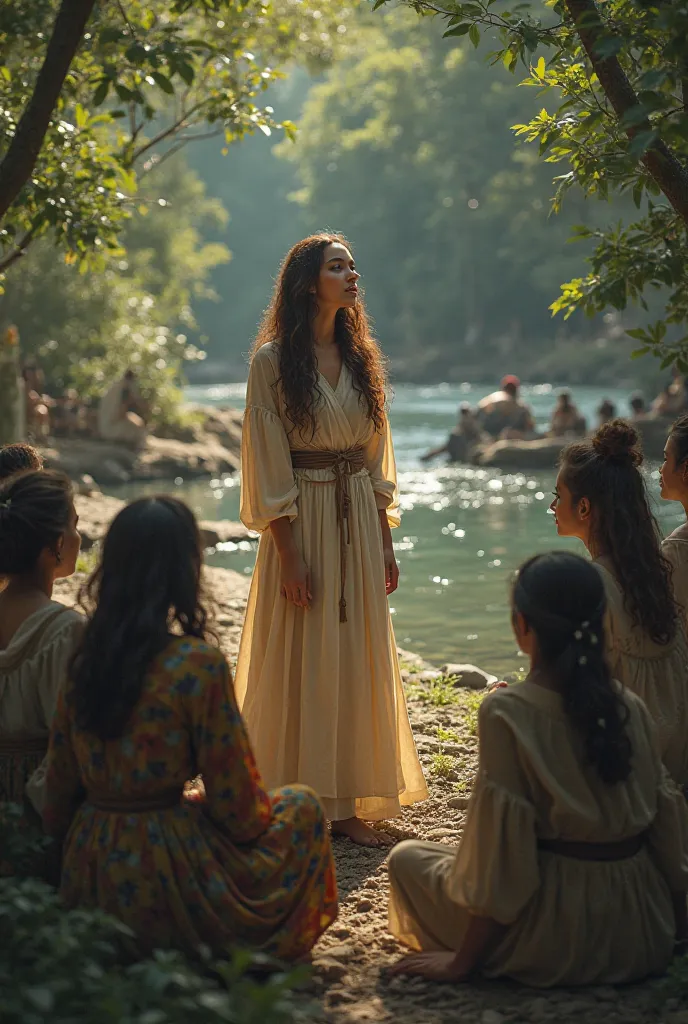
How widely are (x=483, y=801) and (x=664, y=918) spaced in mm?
532

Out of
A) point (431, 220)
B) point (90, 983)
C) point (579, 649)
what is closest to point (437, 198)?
point (431, 220)

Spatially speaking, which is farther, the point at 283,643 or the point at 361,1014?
the point at 283,643

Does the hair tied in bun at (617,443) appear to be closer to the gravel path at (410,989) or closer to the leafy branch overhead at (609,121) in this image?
the leafy branch overhead at (609,121)

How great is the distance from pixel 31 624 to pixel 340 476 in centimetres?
140

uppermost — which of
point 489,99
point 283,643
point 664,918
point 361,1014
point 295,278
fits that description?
point 489,99

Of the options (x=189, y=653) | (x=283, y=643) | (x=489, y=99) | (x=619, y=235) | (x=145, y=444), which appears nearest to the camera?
(x=189, y=653)

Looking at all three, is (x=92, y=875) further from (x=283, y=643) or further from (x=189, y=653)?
(x=283, y=643)

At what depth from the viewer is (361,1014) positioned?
9.26ft

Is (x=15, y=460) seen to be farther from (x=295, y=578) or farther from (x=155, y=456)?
(x=155, y=456)

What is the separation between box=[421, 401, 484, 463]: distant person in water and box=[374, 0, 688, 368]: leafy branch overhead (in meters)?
15.4

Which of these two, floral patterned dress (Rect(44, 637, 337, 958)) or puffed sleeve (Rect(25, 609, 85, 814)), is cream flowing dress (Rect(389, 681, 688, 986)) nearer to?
floral patterned dress (Rect(44, 637, 337, 958))

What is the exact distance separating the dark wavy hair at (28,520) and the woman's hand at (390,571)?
4.65 feet

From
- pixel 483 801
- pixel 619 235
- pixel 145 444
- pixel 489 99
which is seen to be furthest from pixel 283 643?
pixel 489 99

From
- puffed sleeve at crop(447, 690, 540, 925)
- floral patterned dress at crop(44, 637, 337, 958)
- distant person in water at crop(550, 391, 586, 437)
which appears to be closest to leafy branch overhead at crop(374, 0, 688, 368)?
puffed sleeve at crop(447, 690, 540, 925)
